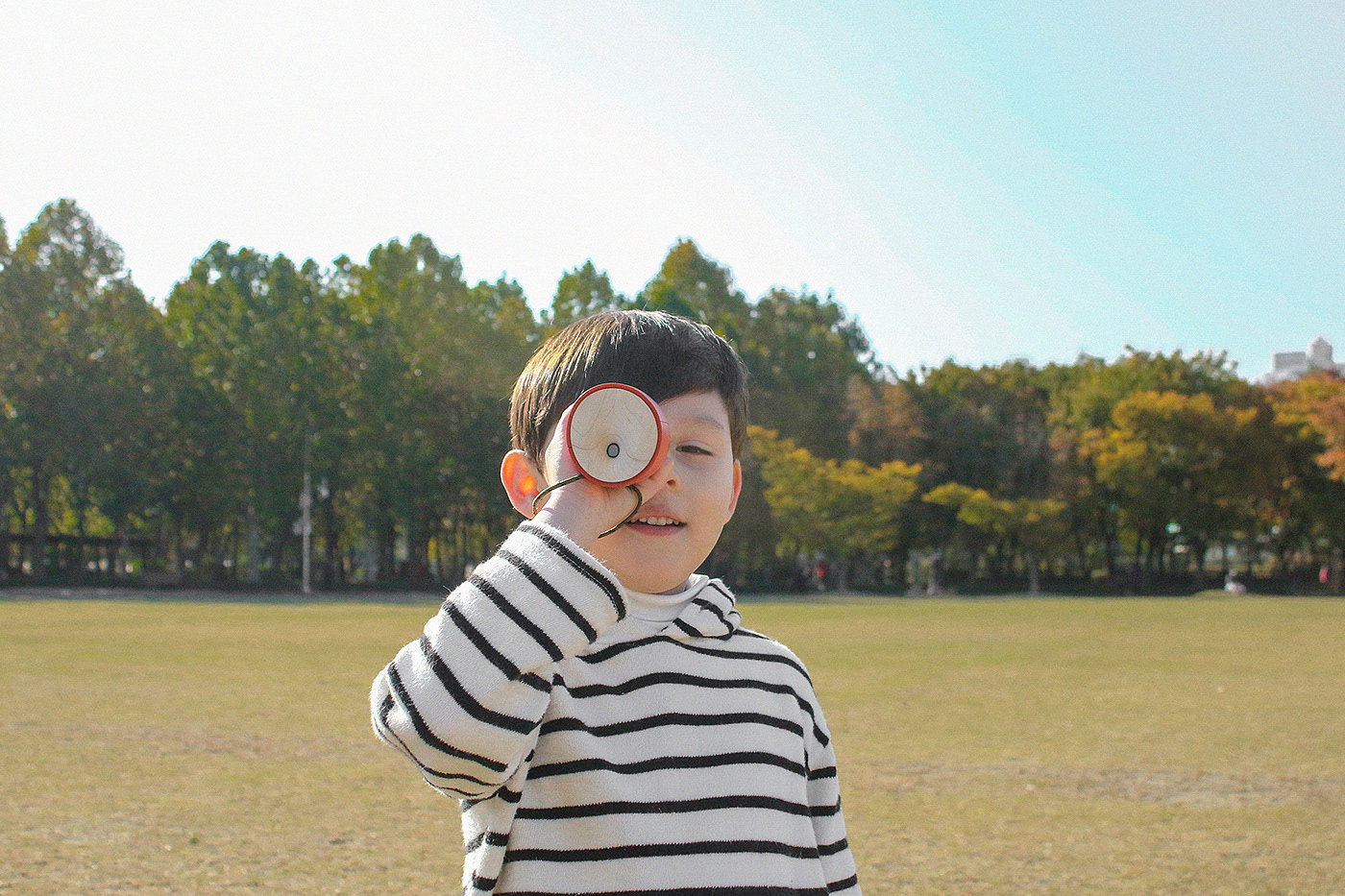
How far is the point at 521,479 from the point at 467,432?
38136 mm

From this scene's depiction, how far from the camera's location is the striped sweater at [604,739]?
134cm

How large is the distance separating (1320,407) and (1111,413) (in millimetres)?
9163

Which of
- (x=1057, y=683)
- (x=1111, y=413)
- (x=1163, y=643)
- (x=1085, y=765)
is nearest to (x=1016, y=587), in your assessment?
(x=1111, y=413)

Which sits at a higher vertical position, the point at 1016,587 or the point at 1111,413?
the point at 1111,413

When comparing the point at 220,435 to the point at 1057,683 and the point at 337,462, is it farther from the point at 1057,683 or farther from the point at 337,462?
the point at 1057,683

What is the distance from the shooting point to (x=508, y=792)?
149cm

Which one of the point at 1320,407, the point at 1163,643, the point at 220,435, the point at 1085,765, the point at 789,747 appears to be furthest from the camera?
the point at 220,435

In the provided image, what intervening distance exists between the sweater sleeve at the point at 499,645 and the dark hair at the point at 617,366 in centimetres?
24

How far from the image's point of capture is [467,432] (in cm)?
3916

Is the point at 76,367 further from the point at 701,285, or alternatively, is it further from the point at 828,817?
the point at 828,817

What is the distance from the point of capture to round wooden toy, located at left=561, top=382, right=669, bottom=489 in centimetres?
133

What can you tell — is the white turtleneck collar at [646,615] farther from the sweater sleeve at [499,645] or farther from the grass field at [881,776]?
the grass field at [881,776]

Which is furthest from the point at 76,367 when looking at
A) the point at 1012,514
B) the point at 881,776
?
the point at 881,776

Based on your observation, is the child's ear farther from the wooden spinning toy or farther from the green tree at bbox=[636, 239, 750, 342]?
the green tree at bbox=[636, 239, 750, 342]
